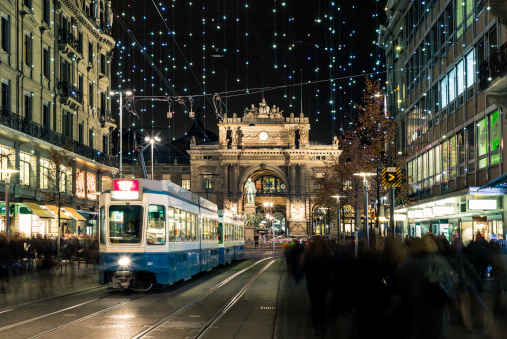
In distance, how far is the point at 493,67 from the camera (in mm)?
22000

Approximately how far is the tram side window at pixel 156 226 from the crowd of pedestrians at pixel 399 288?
8584mm

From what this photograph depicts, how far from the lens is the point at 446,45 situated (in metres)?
35.1

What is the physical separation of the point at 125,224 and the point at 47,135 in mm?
20741

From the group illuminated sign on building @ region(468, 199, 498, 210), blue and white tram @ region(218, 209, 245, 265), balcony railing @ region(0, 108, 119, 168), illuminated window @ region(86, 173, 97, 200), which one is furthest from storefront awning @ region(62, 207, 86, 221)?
illuminated sign on building @ region(468, 199, 498, 210)

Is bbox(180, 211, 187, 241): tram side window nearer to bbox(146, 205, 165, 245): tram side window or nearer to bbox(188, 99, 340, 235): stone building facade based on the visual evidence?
bbox(146, 205, 165, 245): tram side window

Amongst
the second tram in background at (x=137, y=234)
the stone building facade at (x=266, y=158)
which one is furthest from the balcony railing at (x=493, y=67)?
the stone building facade at (x=266, y=158)

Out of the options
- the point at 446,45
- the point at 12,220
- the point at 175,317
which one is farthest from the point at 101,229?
the point at 446,45

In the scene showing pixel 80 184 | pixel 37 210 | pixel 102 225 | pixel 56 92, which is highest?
pixel 56 92

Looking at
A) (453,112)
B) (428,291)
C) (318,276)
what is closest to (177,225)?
(318,276)

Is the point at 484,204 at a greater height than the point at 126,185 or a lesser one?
lesser

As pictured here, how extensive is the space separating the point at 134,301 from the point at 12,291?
5.02 m

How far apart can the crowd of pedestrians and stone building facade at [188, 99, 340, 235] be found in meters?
97.0

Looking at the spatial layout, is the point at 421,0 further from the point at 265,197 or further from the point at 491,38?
the point at 265,197

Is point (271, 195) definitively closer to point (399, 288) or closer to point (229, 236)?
point (229, 236)
